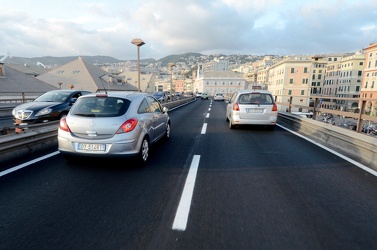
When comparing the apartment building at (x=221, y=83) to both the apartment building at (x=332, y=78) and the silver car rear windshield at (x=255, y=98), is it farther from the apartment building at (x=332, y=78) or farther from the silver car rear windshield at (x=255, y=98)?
the silver car rear windshield at (x=255, y=98)

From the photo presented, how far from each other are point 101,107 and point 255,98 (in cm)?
668

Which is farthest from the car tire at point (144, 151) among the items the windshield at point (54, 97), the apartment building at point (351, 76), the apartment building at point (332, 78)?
the apartment building at point (332, 78)

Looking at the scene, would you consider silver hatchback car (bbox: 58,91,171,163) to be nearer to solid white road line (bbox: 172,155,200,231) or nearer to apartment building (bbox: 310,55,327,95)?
solid white road line (bbox: 172,155,200,231)

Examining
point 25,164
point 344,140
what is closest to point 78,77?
point 25,164

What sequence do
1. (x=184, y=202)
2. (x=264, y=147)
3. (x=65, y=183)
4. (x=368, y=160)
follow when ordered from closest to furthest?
(x=184, y=202), (x=65, y=183), (x=368, y=160), (x=264, y=147)

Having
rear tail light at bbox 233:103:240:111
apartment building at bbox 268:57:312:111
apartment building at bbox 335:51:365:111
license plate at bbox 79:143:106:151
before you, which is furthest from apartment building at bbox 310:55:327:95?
license plate at bbox 79:143:106:151

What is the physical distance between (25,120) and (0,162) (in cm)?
369

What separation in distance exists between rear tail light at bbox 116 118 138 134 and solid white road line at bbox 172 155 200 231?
1.59 m

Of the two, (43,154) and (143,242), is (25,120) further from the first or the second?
(143,242)

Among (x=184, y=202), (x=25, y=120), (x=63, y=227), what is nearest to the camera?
(x=63, y=227)

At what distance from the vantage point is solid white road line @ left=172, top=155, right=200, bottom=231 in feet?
9.52

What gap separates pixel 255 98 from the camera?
9.50 m

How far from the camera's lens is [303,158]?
5727 millimetres

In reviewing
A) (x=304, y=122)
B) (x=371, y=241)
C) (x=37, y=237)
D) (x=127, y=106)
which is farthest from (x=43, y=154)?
(x=304, y=122)
